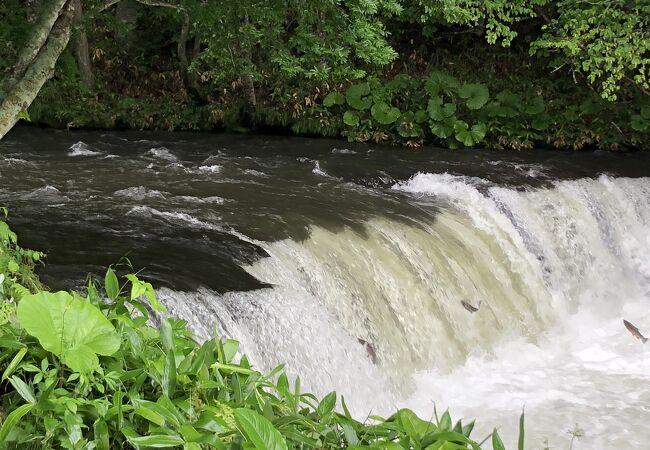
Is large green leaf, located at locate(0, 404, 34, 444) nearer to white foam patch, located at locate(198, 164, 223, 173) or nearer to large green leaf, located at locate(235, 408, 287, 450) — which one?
large green leaf, located at locate(235, 408, 287, 450)

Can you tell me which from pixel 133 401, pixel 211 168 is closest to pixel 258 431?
pixel 133 401

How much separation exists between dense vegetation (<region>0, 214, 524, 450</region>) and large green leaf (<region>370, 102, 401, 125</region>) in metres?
11.6

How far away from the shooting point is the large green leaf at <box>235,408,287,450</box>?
2.38 metres

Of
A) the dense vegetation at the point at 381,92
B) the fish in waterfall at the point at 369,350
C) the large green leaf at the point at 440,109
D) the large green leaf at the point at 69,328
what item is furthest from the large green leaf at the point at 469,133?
the large green leaf at the point at 69,328

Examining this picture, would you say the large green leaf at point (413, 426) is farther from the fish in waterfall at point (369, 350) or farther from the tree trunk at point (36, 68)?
the tree trunk at point (36, 68)

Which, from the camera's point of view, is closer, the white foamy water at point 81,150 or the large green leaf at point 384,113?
the white foamy water at point 81,150

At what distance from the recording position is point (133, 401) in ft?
8.99

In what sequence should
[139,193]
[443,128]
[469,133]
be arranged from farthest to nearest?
[443,128]
[469,133]
[139,193]

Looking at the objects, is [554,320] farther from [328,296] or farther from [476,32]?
[476,32]

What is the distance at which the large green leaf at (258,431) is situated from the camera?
238 cm

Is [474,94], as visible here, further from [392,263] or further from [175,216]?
[175,216]

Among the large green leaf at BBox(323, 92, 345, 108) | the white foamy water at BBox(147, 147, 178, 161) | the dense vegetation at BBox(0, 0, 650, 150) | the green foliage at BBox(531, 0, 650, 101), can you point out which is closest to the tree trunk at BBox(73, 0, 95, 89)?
the dense vegetation at BBox(0, 0, 650, 150)

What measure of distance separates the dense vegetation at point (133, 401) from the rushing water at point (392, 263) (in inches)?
86.8

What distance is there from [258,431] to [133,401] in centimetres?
58
